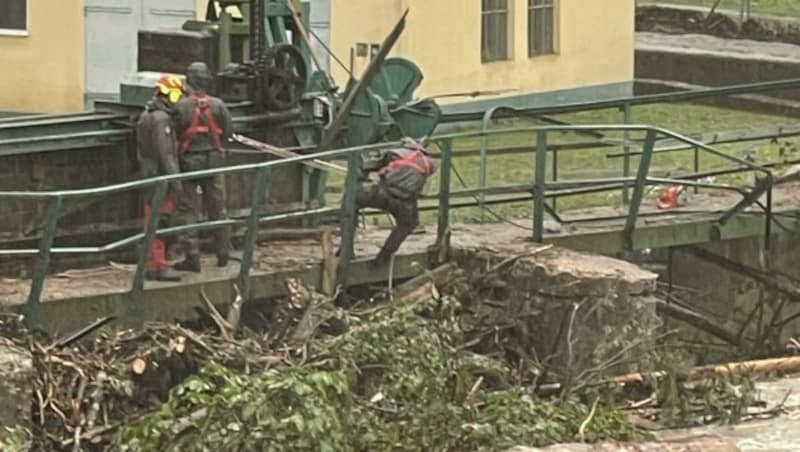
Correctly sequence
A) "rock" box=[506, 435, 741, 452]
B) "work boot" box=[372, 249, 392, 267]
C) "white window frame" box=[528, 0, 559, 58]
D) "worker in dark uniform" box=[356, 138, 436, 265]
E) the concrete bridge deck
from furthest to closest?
"white window frame" box=[528, 0, 559, 58] < "work boot" box=[372, 249, 392, 267] < "worker in dark uniform" box=[356, 138, 436, 265] < the concrete bridge deck < "rock" box=[506, 435, 741, 452]

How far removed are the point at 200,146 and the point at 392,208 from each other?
1443mm

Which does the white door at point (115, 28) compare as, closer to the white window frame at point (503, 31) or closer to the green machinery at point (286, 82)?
the white window frame at point (503, 31)

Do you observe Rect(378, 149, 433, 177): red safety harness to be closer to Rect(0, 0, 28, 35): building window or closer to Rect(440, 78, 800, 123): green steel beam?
Rect(440, 78, 800, 123): green steel beam

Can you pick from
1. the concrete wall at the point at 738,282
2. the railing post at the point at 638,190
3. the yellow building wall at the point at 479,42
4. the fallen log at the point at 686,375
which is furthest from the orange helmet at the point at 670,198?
the yellow building wall at the point at 479,42

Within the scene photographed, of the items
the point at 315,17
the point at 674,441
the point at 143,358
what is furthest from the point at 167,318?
the point at 315,17

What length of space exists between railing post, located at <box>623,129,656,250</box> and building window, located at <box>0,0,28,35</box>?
36.1ft

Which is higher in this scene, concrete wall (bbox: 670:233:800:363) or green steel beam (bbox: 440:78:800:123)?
green steel beam (bbox: 440:78:800:123)

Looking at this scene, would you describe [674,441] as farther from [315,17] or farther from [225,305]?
[315,17]

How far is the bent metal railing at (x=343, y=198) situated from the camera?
13.7 meters

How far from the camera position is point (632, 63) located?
29.6m

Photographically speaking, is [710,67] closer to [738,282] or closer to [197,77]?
[738,282]

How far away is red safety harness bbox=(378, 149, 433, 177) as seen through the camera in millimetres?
15305

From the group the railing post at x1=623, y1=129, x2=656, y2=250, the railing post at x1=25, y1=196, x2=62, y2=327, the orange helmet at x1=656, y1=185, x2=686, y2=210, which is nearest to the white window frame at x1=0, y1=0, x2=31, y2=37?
the orange helmet at x1=656, y1=185, x2=686, y2=210

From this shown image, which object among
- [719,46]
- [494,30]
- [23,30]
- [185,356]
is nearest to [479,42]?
[494,30]
